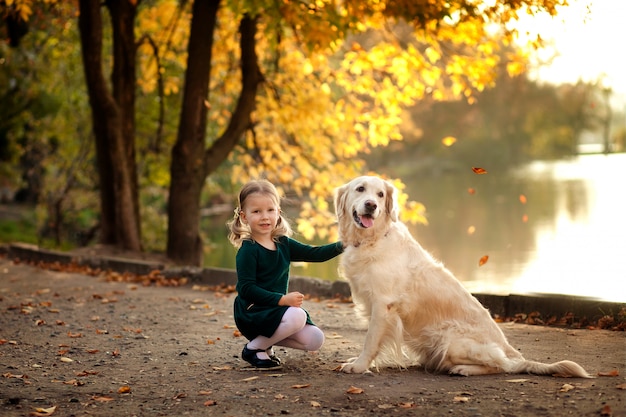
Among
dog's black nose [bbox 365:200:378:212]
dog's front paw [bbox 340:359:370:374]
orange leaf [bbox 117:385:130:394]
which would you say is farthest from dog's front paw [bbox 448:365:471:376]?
orange leaf [bbox 117:385:130:394]

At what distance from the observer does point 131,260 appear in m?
12.9

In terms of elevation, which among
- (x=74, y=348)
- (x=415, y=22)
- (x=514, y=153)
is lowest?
(x=74, y=348)

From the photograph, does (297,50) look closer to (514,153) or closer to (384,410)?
(384,410)

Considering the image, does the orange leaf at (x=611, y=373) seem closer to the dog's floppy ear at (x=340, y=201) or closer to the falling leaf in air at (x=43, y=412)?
the dog's floppy ear at (x=340, y=201)

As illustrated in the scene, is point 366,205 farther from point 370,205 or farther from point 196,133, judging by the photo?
point 196,133

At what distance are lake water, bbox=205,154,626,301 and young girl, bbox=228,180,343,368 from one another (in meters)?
3.35

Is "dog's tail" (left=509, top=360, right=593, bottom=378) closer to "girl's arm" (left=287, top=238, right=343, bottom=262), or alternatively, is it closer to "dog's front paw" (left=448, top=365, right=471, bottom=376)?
"dog's front paw" (left=448, top=365, right=471, bottom=376)

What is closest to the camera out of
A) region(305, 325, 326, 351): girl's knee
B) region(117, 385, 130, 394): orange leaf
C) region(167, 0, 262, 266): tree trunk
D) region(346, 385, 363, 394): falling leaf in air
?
region(346, 385, 363, 394): falling leaf in air

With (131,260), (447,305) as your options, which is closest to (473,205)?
(131,260)

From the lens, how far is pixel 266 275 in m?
5.97

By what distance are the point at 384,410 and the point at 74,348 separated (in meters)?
3.48

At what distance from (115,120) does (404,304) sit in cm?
934

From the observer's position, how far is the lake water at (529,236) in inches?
664

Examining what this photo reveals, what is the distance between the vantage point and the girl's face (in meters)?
5.89
